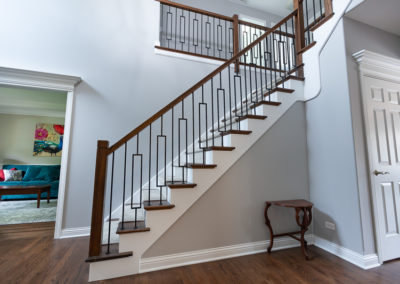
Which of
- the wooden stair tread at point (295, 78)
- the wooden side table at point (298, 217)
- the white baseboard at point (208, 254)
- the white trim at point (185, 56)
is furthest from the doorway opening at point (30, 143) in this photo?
the wooden stair tread at point (295, 78)

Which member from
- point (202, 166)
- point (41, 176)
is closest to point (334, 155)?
point (202, 166)

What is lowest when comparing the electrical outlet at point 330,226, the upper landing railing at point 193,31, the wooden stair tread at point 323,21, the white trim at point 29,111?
the electrical outlet at point 330,226

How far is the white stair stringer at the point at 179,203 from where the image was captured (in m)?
1.80

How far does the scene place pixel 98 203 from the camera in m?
1.79

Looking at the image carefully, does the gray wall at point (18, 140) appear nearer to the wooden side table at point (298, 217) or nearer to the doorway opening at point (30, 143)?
the doorway opening at point (30, 143)

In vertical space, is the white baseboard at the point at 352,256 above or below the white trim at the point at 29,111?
below

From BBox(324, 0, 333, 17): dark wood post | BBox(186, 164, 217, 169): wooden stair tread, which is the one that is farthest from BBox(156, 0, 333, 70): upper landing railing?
BBox(186, 164, 217, 169): wooden stair tread

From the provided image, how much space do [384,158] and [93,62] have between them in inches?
169

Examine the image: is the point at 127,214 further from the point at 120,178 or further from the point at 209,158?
the point at 209,158

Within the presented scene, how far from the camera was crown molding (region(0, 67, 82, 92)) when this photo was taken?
2682 mm

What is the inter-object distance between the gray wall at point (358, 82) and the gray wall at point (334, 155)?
5 cm

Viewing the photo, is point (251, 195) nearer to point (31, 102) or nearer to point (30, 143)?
point (31, 102)

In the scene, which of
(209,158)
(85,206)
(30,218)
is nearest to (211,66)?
(209,158)

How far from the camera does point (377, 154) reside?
2.16 m
